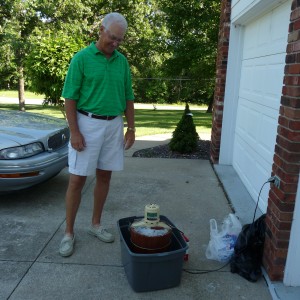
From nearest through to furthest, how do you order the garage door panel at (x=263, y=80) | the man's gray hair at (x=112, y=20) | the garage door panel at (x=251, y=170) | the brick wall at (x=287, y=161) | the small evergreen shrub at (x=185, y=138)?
the brick wall at (x=287, y=161)
the man's gray hair at (x=112, y=20)
the garage door panel at (x=263, y=80)
the garage door panel at (x=251, y=170)
the small evergreen shrub at (x=185, y=138)

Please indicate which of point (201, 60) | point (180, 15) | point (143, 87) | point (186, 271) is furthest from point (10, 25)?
point (186, 271)

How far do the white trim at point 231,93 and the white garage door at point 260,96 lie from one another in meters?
0.15

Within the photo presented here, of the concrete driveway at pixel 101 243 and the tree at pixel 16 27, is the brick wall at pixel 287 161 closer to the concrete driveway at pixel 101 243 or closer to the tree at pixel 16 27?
the concrete driveway at pixel 101 243

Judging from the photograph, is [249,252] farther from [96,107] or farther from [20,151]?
[20,151]

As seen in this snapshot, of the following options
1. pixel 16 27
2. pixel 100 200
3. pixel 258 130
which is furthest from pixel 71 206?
pixel 16 27

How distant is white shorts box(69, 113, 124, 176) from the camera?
302 cm

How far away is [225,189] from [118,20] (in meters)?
2.94

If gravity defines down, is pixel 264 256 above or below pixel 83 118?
below

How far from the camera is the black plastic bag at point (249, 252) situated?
2.91m

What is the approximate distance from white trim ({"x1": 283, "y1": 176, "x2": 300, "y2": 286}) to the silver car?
108 inches

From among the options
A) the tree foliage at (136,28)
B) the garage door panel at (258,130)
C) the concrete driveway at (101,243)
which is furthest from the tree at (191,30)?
the concrete driveway at (101,243)

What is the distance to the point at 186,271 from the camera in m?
2.97

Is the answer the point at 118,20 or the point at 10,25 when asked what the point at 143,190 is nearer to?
the point at 118,20

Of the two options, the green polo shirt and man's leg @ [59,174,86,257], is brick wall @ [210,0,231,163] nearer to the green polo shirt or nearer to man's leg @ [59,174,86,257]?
the green polo shirt
